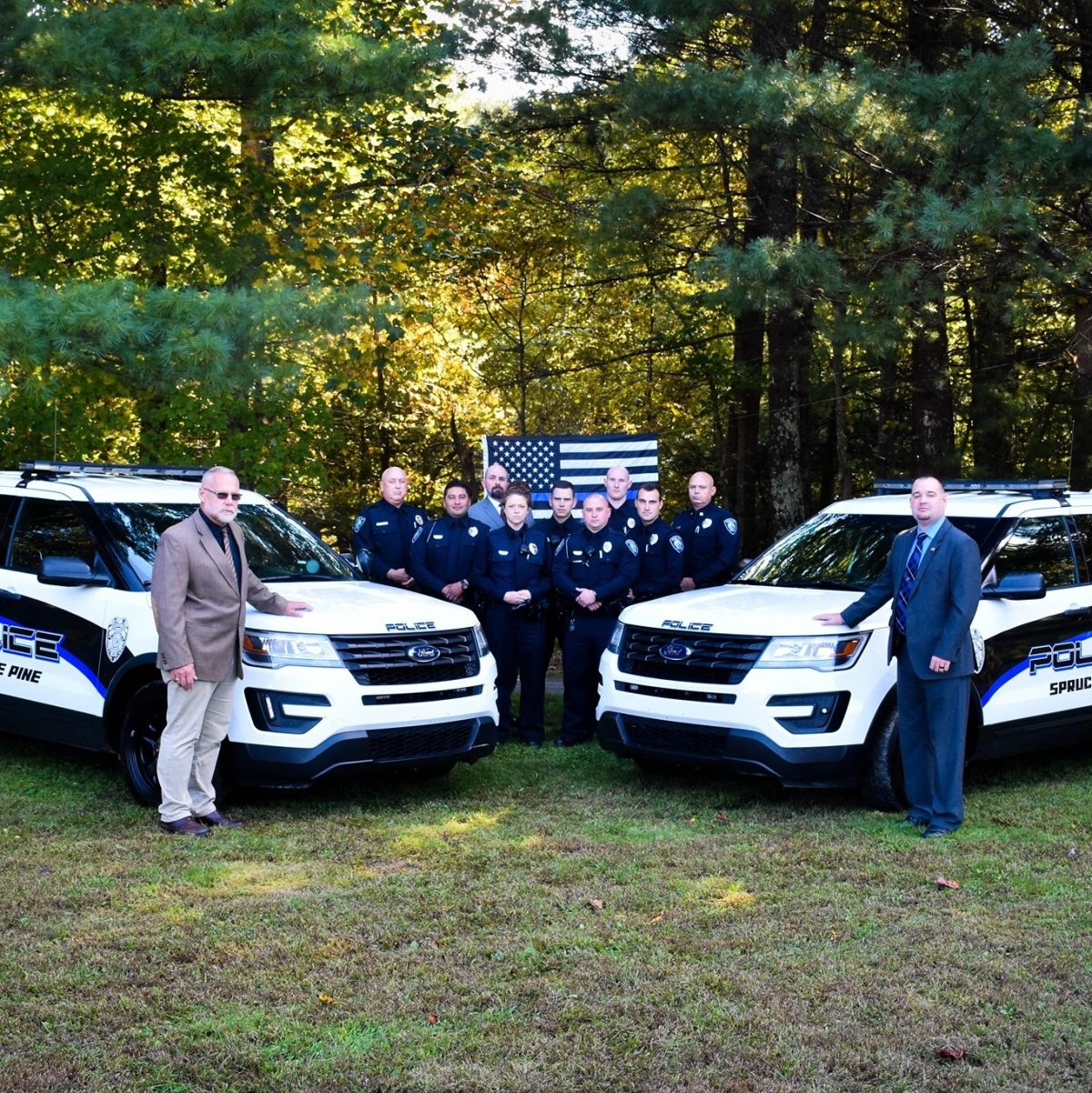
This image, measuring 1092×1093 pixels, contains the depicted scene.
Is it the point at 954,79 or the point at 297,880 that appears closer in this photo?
the point at 297,880

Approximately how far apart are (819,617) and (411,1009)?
387cm

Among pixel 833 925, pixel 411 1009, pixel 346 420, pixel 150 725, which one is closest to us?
pixel 411 1009

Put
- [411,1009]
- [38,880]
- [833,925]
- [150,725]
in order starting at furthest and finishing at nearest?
[150,725], [38,880], [833,925], [411,1009]

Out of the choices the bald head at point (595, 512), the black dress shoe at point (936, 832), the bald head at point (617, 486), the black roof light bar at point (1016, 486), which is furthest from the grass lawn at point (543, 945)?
the bald head at point (617, 486)

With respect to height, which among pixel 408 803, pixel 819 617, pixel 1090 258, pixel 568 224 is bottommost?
pixel 408 803

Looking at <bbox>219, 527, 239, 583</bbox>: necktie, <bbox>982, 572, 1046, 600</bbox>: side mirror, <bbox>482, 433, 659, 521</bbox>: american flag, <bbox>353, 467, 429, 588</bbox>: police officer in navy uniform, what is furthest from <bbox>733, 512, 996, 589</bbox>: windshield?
<bbox>482, 433, 659, 521</bbox>: american flag

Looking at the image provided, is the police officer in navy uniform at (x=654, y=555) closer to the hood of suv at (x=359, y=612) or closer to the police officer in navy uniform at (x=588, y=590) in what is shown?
the police officer in navy uniform at (x=588, y=590)

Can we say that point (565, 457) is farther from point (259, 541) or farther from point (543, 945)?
point (543, 945)

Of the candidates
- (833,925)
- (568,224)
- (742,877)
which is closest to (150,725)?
(742,877)

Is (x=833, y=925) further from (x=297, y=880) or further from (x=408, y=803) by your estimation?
(x=408, y=803)

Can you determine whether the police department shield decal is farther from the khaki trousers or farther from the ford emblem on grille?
the ford emblem on grille

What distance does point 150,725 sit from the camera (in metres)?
8.00

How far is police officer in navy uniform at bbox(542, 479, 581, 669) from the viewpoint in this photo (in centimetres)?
1048

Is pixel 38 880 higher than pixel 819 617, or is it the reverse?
pixel 819 617
